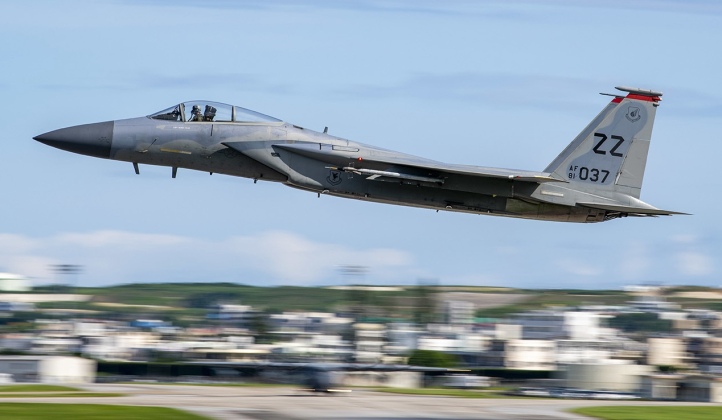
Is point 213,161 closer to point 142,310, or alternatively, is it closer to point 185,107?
point 185,107

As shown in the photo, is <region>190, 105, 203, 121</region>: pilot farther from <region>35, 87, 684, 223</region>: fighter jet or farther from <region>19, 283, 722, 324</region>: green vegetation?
<region>19, 283, 722, 324</region>: green vegetation

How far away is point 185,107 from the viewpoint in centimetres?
2566

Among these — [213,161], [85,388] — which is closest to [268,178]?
[213,161]

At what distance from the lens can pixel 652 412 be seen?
30.3m

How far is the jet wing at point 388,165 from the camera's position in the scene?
25.5 m

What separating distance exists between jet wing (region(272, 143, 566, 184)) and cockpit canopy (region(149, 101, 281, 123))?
0.84m

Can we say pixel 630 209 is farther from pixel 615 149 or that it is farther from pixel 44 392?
pixel 44 392

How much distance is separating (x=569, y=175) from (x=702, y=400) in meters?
18.7

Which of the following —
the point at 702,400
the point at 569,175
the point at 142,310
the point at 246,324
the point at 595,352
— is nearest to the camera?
the point at 569,175

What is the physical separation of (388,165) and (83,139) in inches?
296

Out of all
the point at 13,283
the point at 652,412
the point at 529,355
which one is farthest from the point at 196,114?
the point at 13,283

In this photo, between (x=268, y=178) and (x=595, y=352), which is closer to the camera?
(x=268, y=178)

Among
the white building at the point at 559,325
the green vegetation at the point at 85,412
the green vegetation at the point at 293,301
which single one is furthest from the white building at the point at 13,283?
the green vegetation at the point at 85,412

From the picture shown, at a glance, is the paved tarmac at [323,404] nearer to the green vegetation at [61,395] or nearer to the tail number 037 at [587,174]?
the green vegetation at [61,395]
